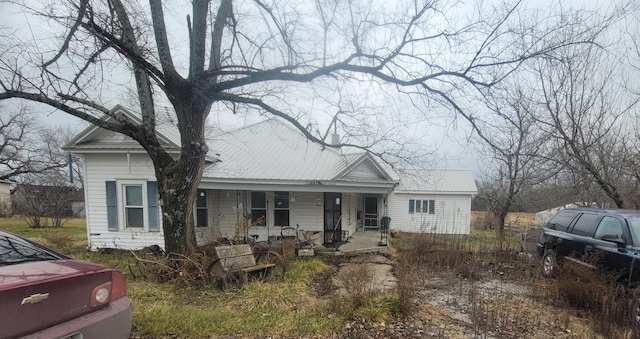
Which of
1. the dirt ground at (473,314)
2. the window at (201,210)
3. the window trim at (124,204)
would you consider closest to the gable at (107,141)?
the window trim at (124,204)

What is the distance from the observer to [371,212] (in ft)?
61.7

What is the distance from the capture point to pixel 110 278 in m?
2.94

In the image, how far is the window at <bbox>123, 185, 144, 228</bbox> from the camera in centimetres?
1064

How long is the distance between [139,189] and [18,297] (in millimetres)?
9390

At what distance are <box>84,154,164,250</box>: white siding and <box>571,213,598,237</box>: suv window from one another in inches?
464

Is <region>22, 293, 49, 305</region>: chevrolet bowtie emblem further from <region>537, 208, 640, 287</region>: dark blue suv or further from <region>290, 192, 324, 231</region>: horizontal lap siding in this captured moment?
<region>290, 192, 324, 231</region>: horizontal lap siding

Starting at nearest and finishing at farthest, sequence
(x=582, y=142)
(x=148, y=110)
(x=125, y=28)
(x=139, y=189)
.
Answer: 1. (x=125, y=28)
2. (x=148, y=110)
3. (x=582, y=142)
4. (x=139, y=189)

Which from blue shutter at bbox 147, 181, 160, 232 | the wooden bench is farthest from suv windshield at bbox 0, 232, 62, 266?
blue shutter at bbox 147, 181, 160, 232

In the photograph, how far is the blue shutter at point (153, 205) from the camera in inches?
415

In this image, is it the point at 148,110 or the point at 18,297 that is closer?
the point at 18,297

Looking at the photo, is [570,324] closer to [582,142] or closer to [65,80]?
[582,142]

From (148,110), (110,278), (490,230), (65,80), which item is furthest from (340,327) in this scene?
(490,230)

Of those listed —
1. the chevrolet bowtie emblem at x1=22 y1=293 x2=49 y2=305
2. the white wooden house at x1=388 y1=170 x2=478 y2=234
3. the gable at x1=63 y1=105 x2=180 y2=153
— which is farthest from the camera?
the white wooden house at x1=388 y1=170 x2=478 y2=234

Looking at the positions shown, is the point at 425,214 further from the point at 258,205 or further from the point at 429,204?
the point at 258,205
